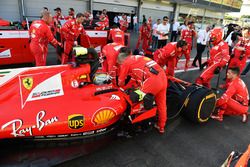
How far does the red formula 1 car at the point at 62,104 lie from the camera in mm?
2125

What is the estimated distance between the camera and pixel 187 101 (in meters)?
3.32

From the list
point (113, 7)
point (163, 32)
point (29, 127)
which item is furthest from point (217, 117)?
point (113, 7)

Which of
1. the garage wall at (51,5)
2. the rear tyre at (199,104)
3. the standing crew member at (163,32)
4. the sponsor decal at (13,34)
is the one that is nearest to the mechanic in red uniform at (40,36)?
the sponsor decal at (13,34)

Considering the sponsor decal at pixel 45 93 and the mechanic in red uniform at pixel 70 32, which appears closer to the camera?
the sponsor decal at pixel 45 93

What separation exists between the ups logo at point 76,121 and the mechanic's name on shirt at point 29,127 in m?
0.16

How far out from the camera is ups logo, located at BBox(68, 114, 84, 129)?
2.28 meters

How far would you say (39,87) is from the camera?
2357 mm

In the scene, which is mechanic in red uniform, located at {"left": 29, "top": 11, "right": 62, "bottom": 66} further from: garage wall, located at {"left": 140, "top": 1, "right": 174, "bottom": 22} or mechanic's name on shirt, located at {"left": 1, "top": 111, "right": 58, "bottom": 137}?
garage wall, located at {"left": 140, "top": 1, "right": 174, "bottom": 22}

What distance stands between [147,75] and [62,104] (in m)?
1.20

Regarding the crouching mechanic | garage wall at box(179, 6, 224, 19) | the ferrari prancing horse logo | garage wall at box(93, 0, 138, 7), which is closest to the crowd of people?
the crouching mechanic

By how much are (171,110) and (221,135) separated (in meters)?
0.89

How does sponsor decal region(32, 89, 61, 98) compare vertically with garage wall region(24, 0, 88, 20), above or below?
below

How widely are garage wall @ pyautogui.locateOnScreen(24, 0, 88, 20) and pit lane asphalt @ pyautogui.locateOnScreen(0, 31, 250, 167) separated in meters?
12.8

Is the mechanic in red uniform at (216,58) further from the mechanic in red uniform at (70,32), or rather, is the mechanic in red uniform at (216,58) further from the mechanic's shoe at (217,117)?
the mechanic in red uniform at (70,32)
